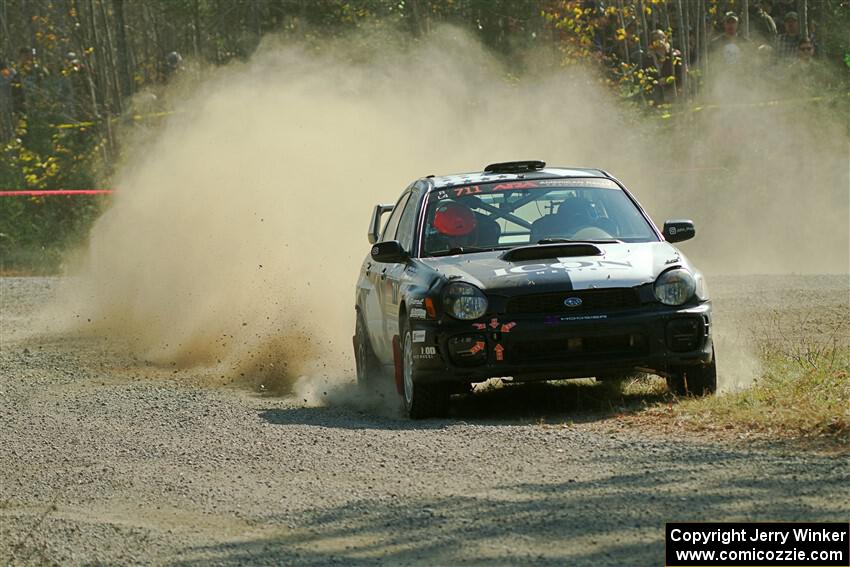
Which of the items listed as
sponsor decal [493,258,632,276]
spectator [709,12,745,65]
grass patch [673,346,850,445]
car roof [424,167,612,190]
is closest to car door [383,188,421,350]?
car roof [424,167,612,190]

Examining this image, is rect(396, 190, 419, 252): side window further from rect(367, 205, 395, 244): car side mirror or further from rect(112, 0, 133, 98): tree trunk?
rect(112, 0, 133, 98): tree trunk

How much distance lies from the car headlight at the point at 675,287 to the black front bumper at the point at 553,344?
69mm

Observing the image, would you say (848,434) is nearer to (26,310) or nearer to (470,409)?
(470,409)

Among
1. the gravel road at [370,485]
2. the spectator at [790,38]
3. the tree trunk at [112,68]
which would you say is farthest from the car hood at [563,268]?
the tree trunk at [112,68]

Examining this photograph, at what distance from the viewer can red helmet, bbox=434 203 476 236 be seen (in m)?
10.7

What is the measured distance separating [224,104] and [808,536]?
1815 centimetres

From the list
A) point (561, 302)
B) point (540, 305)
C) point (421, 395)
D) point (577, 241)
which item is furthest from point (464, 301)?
point (577, 241)

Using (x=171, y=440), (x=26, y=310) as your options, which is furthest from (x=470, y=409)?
(x=26, y=310)

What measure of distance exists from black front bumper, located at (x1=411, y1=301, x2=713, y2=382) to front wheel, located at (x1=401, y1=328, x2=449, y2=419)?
123mm

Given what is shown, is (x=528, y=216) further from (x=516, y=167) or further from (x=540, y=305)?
(x=540, y=305)

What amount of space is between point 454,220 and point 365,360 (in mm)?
1608

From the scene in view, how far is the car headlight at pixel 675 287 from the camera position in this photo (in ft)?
31.6

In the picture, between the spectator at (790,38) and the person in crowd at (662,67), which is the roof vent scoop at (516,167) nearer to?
the person in crowd at (662,67)

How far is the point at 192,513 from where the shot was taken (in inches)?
275
